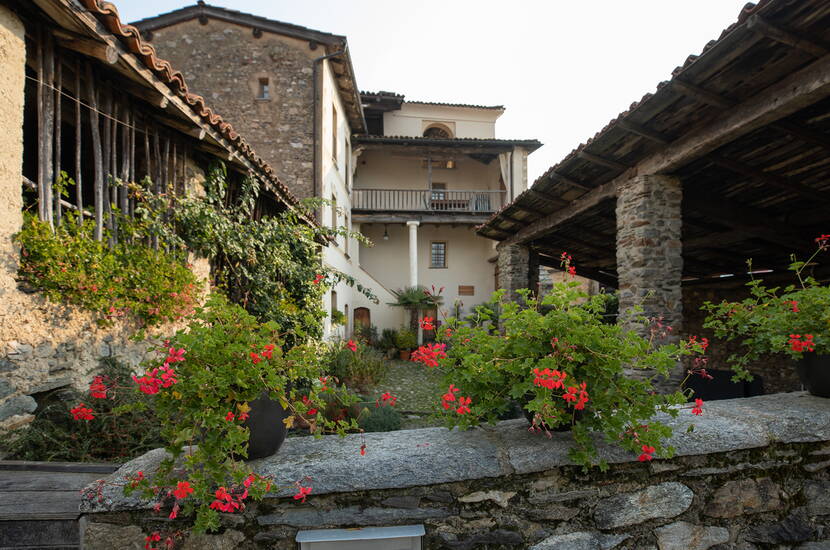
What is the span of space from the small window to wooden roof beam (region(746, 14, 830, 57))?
10.1 meters

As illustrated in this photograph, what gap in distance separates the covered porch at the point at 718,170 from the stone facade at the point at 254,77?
6.12 m

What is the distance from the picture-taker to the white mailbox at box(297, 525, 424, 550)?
1.37 meters

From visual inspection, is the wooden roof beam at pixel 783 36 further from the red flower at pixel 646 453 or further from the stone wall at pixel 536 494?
the red flower at pixel 646 453

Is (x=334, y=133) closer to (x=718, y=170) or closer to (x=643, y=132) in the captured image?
(x=643, y=132)

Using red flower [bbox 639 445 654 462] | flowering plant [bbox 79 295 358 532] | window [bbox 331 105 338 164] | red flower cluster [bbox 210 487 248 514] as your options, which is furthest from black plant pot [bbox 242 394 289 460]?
window [bbox 331 105 338 164]

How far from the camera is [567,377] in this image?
1470 millimetres

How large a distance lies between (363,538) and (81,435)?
2.14 m

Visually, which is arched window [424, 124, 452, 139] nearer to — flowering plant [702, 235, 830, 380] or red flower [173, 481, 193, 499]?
flowering plant [702, 235, 830, 380]

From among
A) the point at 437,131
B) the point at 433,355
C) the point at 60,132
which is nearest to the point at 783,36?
the point at 433,355

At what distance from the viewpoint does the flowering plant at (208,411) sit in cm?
127

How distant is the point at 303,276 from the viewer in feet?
19.0

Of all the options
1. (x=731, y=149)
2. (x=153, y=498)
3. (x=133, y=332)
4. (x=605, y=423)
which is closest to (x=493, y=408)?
(x=605, y=423)

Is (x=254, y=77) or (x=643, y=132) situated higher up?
(x=254, y=77)

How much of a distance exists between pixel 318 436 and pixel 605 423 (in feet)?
3.76
